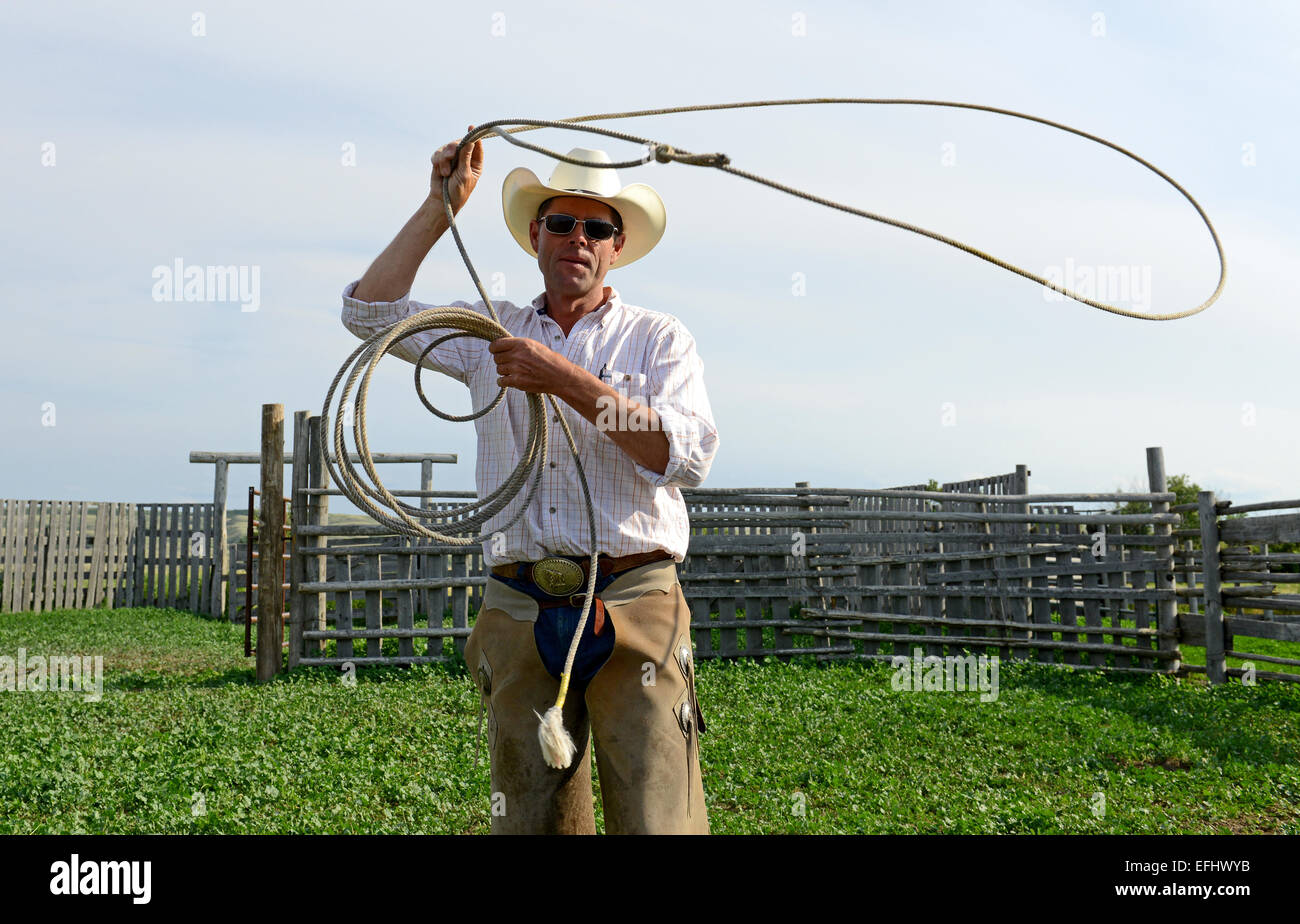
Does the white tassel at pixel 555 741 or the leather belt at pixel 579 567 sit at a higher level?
the leather belt at pixel 579 567

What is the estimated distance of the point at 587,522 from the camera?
2787 millimetres

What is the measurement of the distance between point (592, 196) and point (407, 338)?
695 mm

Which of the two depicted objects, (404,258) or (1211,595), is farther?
(1211,595)

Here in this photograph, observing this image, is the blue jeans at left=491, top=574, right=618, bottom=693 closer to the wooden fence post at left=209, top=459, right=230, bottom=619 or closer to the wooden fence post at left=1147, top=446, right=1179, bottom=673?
the wooden fence post at left=1147, top=446, right=1179, bottom=673

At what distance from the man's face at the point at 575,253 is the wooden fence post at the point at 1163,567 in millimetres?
9103

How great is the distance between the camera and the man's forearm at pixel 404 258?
2.89m

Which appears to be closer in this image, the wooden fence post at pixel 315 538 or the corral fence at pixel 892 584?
the corral fence at pixel 892 584

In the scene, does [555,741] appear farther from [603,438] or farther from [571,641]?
[603,438]

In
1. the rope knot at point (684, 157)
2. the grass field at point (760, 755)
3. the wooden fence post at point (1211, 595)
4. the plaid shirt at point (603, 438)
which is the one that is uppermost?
the rope knot at point (684, 157)

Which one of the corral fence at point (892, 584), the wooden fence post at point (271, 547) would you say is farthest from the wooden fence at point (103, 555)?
the wooden fence post at point (271, 547)

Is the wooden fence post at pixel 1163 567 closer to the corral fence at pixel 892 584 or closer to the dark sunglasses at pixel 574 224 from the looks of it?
the corral fence at pixel 892 584

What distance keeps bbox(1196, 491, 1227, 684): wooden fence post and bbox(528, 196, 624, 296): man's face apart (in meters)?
9.01

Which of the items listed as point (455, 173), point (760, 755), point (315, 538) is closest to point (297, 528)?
point (315, 538)

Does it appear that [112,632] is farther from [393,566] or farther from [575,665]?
[575,665]
